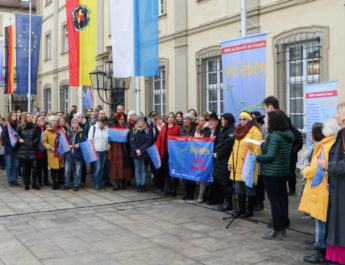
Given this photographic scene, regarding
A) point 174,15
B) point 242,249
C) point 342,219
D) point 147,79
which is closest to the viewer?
point 342,219

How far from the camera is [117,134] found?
32.1 ft

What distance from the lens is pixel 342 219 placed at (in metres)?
4.45

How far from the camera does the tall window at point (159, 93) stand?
51.4 feet

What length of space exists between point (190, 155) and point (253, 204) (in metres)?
1.65

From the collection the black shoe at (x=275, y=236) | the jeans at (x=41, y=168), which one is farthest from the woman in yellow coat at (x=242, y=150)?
the jeans at (x=41, y=168)

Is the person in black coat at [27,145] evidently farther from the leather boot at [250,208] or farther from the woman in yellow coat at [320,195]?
the woman in yellow coat at [320,195]

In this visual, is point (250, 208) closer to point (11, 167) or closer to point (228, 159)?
point (228, 159)

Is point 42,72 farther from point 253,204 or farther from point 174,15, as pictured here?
point 253,204

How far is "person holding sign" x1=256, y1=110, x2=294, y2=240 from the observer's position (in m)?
5.60

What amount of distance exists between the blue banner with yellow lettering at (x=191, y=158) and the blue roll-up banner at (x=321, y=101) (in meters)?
1.93

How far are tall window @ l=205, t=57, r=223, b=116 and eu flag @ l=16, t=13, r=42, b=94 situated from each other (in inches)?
322

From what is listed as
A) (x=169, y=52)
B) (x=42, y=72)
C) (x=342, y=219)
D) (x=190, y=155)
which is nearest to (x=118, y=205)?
(x=190, y=155)

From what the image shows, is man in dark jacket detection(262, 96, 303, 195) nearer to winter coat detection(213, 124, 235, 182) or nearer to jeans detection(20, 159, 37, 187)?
winter coat detection(213, 124, 235, 182)

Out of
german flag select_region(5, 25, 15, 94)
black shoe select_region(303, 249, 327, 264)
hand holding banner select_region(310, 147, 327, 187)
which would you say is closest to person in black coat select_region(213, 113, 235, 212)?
hand holding banner select_region(310, 147, 327, 187)
